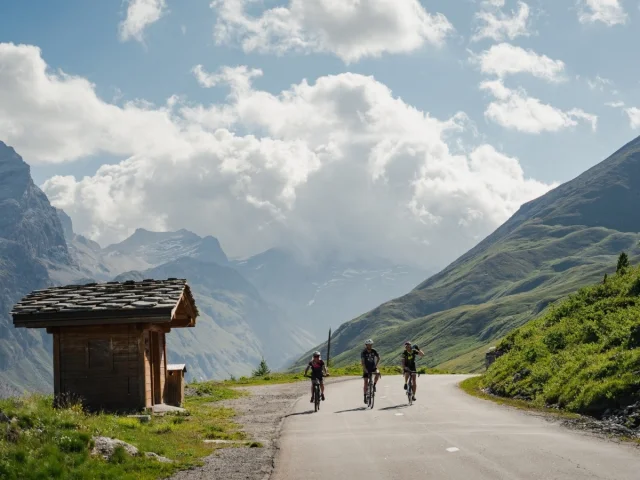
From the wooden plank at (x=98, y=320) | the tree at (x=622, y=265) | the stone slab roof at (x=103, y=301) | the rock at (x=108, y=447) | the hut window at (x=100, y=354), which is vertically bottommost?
the rock at (x=108, y=447)

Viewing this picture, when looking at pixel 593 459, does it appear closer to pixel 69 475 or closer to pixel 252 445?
pixel 252 445

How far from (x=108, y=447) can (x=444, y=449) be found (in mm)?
7596

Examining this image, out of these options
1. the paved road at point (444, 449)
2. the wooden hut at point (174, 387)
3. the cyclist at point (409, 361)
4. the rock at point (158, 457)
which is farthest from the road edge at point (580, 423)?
the wooden hut at point (174, 387)

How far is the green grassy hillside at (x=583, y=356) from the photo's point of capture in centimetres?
2298

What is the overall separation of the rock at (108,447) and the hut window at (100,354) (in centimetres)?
928

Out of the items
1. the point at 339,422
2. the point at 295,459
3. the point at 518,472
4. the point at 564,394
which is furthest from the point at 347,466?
the point at 564,394

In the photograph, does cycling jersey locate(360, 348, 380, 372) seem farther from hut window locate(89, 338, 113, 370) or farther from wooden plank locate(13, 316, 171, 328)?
hut window locate(89, 338, 113, 370)

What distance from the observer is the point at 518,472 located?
1324 cm

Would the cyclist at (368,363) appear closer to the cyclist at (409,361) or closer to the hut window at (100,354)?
the cyclist at (409,361)

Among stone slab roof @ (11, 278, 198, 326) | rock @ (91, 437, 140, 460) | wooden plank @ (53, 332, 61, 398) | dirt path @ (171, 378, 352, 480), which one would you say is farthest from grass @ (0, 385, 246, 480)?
stone slab roof @ (11, 278, 198, 326)

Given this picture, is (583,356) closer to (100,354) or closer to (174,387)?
(174,387)

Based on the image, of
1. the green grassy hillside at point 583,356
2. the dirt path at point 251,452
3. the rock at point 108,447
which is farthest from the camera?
the green grassy hillside at point 583,356

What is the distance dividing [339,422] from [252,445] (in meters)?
5.50

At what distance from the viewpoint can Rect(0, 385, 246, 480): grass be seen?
13.7 metres
